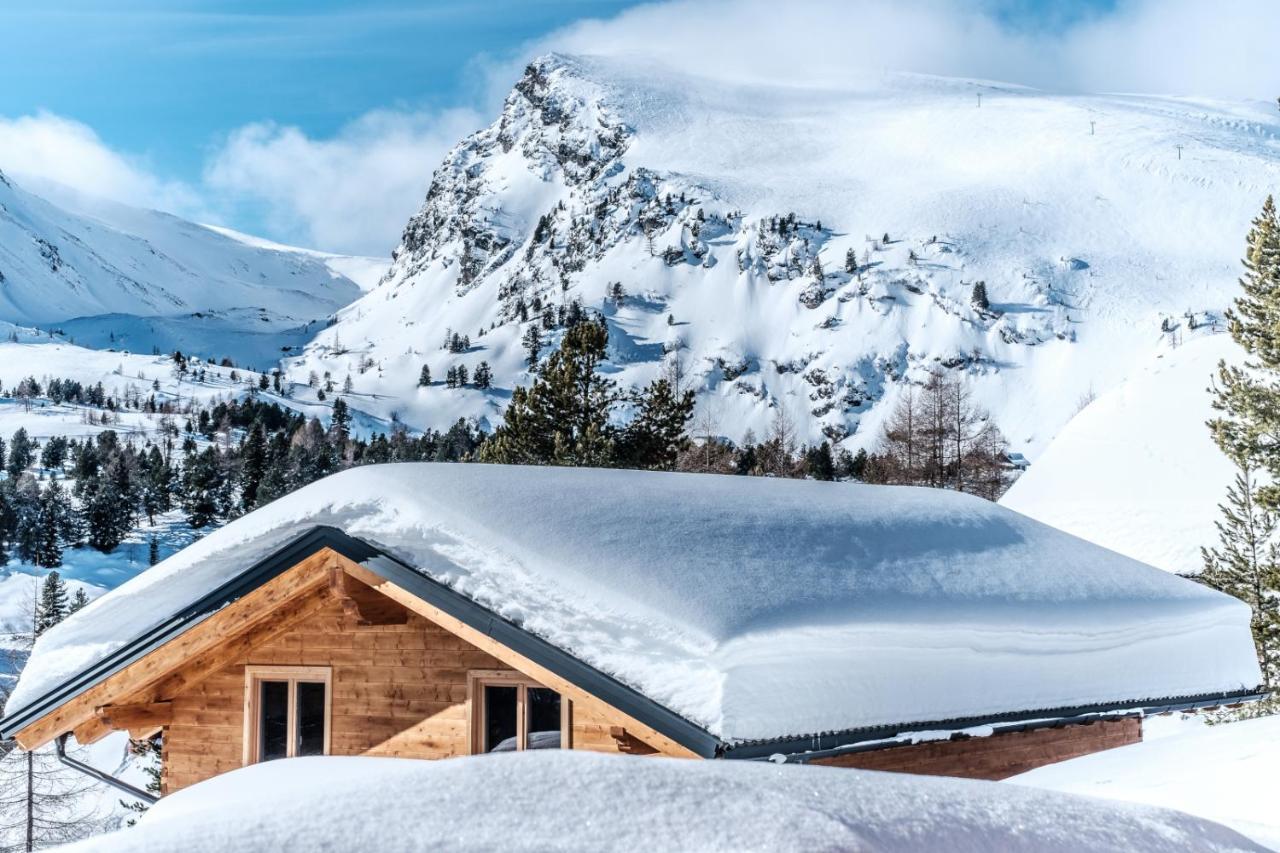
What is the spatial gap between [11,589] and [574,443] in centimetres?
6195

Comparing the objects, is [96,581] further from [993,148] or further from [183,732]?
[993,148]

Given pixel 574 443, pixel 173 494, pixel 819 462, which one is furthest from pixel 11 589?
pixel 574 443

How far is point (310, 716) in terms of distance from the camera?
9562 mm

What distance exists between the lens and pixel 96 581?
2936 inches

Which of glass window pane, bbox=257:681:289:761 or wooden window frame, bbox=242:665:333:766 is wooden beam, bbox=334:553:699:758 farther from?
glass window pane, bbox=257:681:289:761

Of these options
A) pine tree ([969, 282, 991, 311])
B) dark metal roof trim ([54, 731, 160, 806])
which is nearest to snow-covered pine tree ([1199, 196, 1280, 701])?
dark metal roof trim ([54, 731, 160, 806])

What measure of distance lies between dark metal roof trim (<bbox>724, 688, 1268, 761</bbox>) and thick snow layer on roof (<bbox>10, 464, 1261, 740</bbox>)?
8cm

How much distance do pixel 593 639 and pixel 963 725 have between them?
3.50 m

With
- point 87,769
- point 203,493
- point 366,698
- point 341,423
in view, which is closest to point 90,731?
point 87,769

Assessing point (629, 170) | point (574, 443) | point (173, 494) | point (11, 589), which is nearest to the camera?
point (574, 443)

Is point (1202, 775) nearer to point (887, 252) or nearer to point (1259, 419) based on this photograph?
point (1259, 419)

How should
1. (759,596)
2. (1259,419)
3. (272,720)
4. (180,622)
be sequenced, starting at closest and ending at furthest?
(759,596) < (180,622) < (272,720) < (1259,419)

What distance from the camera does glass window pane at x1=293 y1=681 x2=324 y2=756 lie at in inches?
374

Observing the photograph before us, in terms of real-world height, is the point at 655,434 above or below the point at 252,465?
below
